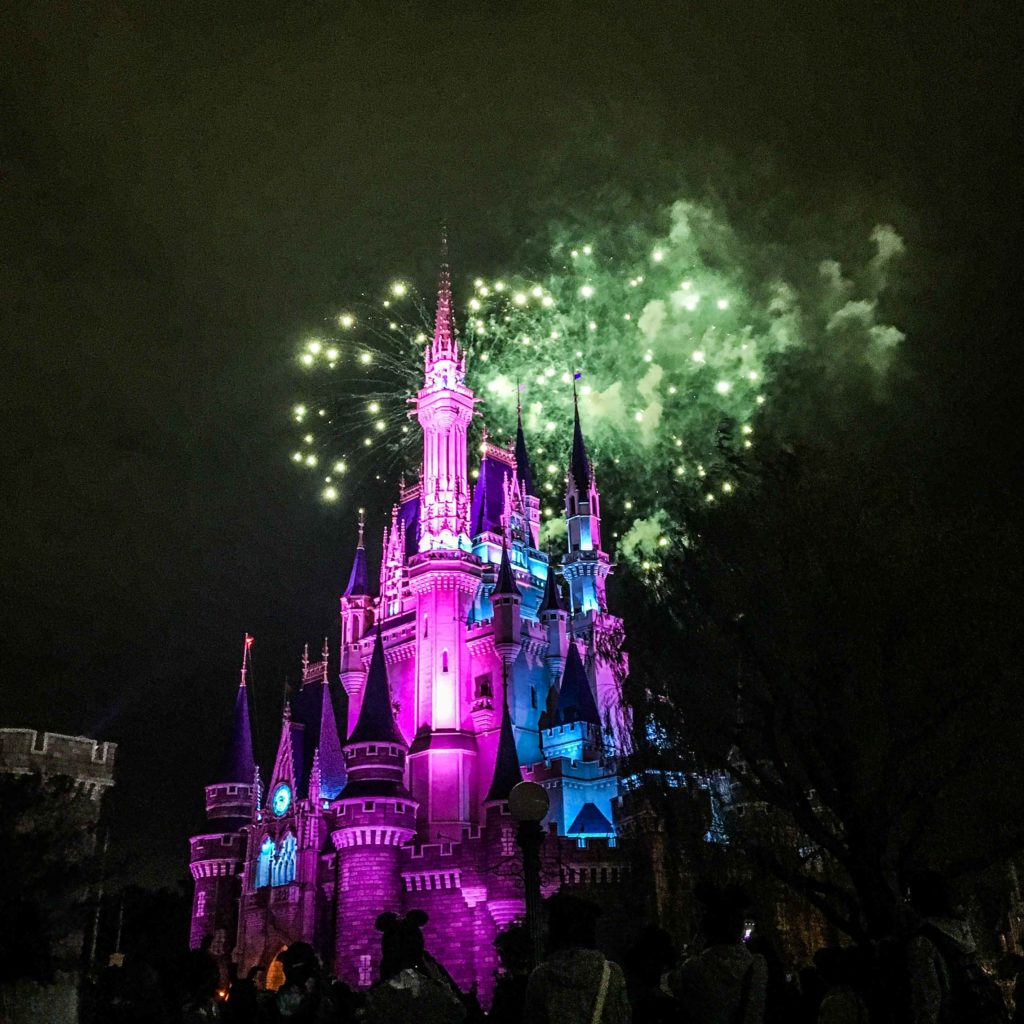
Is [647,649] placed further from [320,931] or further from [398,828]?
[320,931]

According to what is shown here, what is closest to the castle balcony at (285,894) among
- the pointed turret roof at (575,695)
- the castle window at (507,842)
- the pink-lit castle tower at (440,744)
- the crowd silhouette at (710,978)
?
the pink-lit castle tower at (440,744)

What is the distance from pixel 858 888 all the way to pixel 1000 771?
267 cm

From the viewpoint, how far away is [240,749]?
158ft

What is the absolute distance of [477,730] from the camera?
44.1m

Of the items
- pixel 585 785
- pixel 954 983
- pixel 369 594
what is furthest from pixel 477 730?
pixel 954 983

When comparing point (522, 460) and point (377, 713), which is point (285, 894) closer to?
point (377, 713)

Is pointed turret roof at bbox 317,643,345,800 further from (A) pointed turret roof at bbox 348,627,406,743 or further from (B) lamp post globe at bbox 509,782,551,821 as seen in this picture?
(B) lamp post globe at bbox 509,782,551,821

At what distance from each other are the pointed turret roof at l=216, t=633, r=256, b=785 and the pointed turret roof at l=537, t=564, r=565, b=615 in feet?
50.1

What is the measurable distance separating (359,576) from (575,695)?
56.4 ft

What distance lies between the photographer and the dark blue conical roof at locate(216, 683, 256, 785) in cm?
4709

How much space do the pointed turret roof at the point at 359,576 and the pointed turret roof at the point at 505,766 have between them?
16.2 meters

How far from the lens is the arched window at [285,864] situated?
133 feet

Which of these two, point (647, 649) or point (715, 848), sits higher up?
point (647, 649)

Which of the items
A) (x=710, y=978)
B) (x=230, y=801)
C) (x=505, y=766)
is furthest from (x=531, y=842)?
(x=230, y=801)
